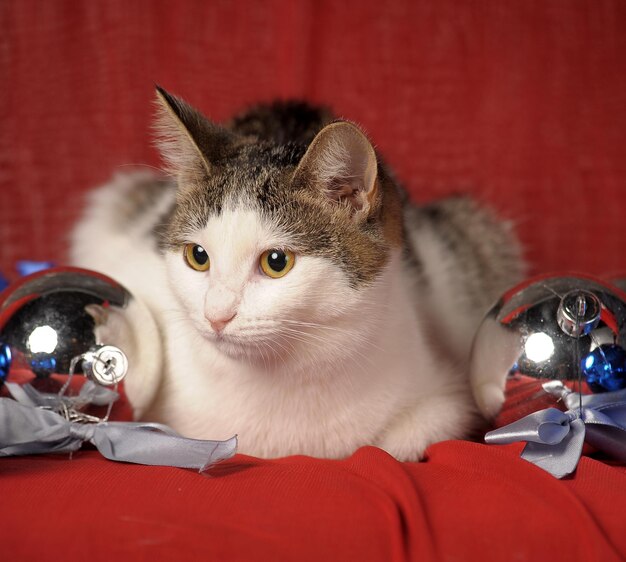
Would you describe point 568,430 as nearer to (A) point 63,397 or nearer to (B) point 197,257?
(B) point 197,257

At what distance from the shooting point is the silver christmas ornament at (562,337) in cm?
137

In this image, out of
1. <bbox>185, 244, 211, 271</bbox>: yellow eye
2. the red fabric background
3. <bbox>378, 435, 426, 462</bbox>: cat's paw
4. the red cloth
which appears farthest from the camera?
the red fabric background

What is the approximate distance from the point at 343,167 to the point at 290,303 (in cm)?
27

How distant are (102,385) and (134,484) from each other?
0.29 meters

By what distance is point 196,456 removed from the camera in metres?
1.26

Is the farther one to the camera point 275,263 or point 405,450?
point 405,450

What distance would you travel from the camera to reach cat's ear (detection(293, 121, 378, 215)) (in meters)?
1.25

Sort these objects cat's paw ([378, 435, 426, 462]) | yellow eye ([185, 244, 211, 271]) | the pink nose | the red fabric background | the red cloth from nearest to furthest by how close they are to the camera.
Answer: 1. the red cloth
2. the pink nose
3. yellow eye ([185, 244, 211, 271])
4. cat's paw ([378, 435, 426, 462])
5. the red fabric background

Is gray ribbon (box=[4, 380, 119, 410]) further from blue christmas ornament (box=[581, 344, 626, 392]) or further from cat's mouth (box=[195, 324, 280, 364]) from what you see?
blue christmas ornament (box=[581, 344, 626, 392])

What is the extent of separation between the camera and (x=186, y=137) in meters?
1.38

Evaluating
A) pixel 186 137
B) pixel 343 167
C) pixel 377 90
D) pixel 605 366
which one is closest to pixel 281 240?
pixel 343 167

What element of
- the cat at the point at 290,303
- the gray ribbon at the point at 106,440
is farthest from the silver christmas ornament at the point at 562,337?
the gray ribbon at the point at 106,440

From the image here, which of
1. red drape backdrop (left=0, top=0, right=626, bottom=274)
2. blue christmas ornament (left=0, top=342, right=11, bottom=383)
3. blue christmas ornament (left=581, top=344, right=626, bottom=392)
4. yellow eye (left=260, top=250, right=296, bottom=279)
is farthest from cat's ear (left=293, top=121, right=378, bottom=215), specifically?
red drape backdrop (left=0, top=0, right=626, bottom=274)

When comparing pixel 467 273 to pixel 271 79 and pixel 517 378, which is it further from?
pixel 271 79
